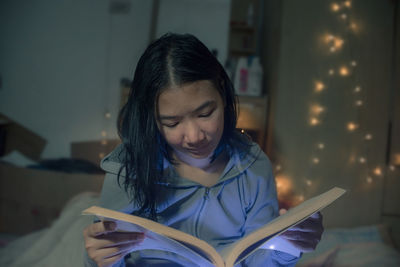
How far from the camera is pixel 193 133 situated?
54cm

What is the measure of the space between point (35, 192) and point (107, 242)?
1086 millimetres

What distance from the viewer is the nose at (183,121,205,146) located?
21.3 inches

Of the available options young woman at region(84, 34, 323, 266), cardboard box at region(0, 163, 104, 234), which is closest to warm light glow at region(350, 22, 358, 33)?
young woman at region(84, 34, 323, 266)

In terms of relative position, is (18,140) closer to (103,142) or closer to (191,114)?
(103,142)

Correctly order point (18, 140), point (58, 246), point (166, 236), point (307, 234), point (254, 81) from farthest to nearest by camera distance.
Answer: point (18, 140), point (254, 81), point (58, 246), point (307, 234), point (166, 236)

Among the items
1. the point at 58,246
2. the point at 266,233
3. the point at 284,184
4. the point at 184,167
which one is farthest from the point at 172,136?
the point at 284,184

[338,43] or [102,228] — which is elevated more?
[338,43]

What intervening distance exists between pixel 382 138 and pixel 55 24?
70.6 inches

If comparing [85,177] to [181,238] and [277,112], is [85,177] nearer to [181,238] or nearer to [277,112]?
[277,112]

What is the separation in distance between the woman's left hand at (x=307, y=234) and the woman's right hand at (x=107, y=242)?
0.78 feet

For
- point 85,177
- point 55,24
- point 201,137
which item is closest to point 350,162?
point 201,137

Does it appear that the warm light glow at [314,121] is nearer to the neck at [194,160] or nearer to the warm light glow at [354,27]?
the warm light glow at [354,27]

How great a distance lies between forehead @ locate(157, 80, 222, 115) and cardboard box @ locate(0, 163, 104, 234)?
0.94 meters

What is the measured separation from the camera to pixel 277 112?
1452 mm
